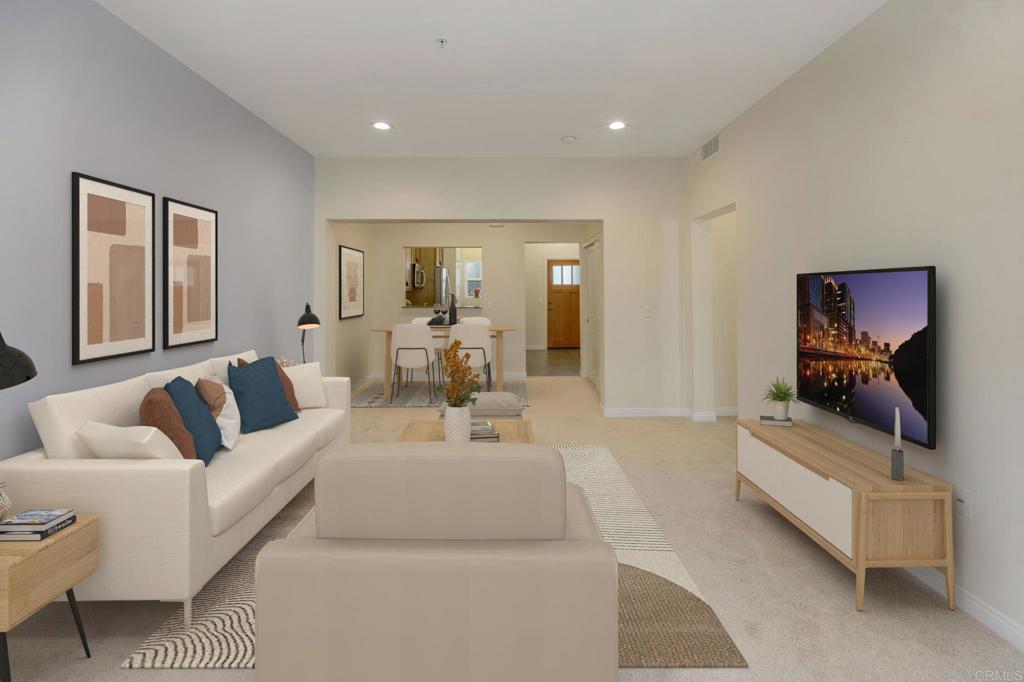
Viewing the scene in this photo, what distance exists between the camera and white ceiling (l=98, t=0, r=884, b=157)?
3.05 meters

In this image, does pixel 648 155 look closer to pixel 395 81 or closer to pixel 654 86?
pixel 654 86

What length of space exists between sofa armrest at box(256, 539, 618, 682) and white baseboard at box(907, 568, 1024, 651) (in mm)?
1770

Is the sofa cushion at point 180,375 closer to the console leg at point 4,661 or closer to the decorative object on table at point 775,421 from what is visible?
the console leg at point 4,661

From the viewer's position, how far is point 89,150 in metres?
2.94

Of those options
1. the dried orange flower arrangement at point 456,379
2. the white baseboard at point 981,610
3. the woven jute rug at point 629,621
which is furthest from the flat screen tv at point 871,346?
the dried orange flower arrangement at point 456,379

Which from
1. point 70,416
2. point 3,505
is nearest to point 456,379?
point 70,416

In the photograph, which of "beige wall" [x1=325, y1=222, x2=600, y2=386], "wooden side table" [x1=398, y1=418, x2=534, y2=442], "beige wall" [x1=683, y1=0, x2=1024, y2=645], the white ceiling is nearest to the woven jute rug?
"wooden side table" [x1=398, y1=418, x2=534, y2=442]

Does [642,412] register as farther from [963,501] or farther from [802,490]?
[963,501]

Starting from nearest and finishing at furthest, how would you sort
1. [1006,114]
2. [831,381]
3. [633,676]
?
[633,676]
[1006,114]
[831,381]

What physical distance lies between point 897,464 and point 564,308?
11.7 meters

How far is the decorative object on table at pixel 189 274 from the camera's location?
3605 millimetres

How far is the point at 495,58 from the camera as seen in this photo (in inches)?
144

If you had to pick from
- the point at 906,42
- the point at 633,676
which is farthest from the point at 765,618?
the point at 906,42

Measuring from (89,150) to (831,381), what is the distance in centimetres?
394
